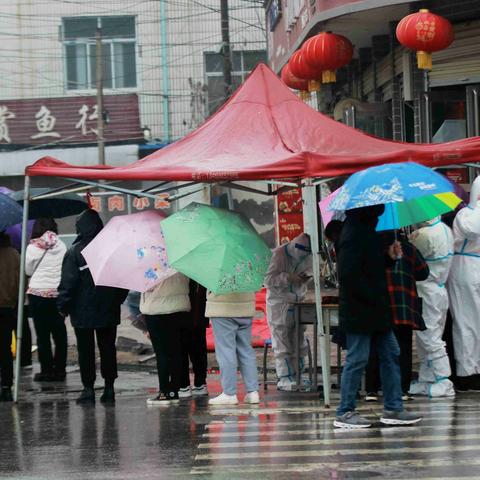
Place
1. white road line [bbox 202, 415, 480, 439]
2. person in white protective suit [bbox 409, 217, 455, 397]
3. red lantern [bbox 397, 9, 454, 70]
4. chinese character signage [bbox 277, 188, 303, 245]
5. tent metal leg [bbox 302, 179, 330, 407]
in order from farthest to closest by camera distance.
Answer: chinese character signage [bbox 277, 188, 303, 245], red lantern [bbox 397, 9, 454, 70], person in white protective suit [bbox 409, 217, 455, 397], tent metal leg [bbox 302, 179, 330, 407], white road line [bbox 202, 415, 480, 439]

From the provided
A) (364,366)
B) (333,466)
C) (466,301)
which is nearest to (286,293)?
(466,301)

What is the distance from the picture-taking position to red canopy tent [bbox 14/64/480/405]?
10.0 metres

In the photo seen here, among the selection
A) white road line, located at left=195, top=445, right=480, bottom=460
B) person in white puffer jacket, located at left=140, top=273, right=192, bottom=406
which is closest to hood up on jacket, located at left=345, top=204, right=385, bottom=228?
white road line, located at left=195, top=445, right=480, bottom=460

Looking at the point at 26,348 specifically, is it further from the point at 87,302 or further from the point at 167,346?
the point at 167,346

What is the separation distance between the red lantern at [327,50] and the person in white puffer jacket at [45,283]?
15.5 feet

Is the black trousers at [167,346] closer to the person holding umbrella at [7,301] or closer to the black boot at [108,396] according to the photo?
the black boot at [108,396]

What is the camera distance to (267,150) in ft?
34.8

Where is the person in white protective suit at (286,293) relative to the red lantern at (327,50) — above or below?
below

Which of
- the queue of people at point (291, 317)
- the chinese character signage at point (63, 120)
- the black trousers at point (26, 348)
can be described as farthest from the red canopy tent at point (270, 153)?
the chinese character signage at point (63, 120)

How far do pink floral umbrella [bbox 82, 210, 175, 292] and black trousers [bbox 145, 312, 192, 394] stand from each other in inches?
23.2

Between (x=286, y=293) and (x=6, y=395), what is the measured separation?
3096mm

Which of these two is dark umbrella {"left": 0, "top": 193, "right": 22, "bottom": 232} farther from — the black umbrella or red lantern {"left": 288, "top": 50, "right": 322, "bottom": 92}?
red lantern {"left": 288, "top": 50, "right": 322, "bottom": 92}

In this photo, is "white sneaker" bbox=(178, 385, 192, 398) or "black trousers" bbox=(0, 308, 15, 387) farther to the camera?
"black trousers" bbox=(0, 308, 15, 387)

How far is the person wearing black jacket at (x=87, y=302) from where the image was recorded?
11.0 meters
